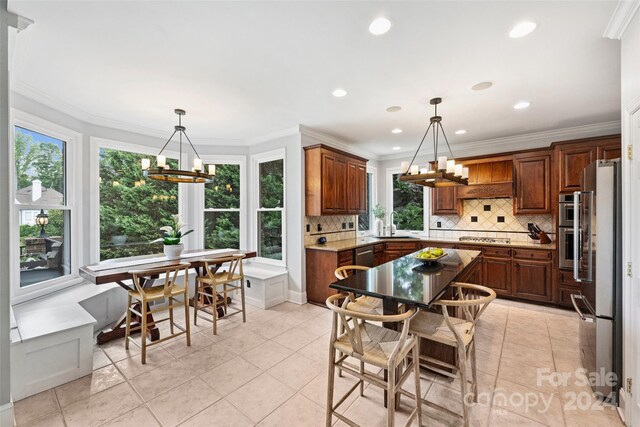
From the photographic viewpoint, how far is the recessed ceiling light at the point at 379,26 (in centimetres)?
191

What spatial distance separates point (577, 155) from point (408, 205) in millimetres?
2843

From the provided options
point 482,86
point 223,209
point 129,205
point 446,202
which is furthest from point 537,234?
point 129,205

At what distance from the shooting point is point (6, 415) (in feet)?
5.63

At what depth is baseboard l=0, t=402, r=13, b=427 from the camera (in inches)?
67.1

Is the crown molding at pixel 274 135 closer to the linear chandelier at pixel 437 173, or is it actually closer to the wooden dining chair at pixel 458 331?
the linear chandelier at pixel 437 173

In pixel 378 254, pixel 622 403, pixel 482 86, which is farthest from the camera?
pixel 378 254

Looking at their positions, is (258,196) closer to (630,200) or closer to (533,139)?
(630,200)

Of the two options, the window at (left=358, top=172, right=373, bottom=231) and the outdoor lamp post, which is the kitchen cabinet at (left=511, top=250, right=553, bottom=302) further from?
the outdoor lamp post

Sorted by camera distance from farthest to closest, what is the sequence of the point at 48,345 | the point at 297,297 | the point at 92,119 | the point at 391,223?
1. the point at 391,223
2. the point at 297,297
3. the point at 92,119
4. the point at 48,345

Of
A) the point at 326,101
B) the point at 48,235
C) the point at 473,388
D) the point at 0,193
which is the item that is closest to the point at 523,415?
the point at 473,388

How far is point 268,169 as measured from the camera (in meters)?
4.84

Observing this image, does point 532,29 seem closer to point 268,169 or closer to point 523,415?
point 523,415

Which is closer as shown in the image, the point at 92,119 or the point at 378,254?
the point at 92,119

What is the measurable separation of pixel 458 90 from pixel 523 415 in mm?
2974
